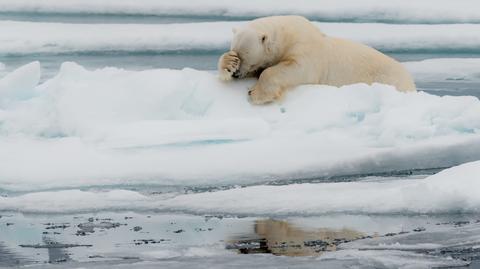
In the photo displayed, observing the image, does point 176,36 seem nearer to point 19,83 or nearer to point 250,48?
point 19,83

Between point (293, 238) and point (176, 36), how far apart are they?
7.84 metres

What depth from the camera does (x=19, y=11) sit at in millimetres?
13977

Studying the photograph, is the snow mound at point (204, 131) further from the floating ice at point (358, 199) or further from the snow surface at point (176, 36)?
the snow surface at point (176, 36)

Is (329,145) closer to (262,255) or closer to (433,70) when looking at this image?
(262,255)

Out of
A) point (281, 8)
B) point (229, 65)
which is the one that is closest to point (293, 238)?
point (229, 65)

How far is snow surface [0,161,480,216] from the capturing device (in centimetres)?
517

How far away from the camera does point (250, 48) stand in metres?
6.78

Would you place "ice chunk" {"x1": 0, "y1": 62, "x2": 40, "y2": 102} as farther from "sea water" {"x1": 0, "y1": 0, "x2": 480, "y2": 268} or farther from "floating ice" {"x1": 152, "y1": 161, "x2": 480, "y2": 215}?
"floating ice" {"x1": 152, "y1": 161, "x2": 480, "y2": 215}

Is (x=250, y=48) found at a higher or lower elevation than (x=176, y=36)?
lower

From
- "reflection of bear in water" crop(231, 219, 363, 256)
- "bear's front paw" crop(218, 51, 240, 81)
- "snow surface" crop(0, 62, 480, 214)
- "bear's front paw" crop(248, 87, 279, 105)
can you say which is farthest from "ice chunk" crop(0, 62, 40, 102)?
"reflection of bear in water" crop(231, 219, 363, 256)

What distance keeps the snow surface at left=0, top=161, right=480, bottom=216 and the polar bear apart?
1.35 meters

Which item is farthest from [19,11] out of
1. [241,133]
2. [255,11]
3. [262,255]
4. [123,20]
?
[262,255]

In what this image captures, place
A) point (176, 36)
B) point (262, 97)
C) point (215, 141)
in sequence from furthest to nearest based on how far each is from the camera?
point (176, 36)
point (262, 97)
point (215, 141)

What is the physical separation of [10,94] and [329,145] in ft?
6.60
